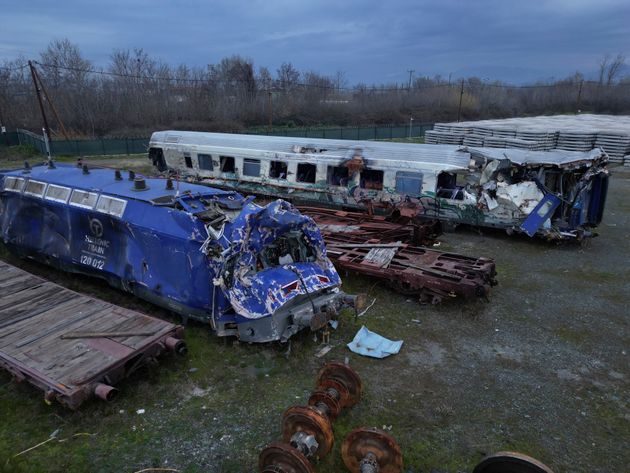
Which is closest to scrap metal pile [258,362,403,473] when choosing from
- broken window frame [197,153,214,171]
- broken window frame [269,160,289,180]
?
broken window frame [269,160,289,180]

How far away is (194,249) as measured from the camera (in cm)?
716

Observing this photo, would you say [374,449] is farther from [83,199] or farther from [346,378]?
[83,199]

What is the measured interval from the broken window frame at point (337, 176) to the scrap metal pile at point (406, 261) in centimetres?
309

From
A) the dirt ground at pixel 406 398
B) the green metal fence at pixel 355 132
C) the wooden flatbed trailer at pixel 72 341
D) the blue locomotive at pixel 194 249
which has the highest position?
the green metal fence at pixel 355 132

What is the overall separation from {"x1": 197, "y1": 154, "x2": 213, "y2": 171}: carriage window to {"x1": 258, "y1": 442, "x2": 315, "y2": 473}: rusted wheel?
15402mm

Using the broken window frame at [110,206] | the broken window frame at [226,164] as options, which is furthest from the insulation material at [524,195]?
the broken window frame at [110,206]

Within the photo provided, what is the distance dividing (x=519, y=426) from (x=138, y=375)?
5585 mm

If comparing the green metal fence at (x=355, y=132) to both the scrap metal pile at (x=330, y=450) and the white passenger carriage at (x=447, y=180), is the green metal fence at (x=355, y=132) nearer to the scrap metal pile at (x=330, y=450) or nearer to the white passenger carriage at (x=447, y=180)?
the white passenger carriage at (x=447, y=180)

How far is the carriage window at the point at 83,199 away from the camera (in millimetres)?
8617

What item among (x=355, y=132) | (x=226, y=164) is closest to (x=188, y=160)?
(x=226, y=164)

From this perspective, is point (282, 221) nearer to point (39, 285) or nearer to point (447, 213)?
point (39, 285)

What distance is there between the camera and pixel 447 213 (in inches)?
559

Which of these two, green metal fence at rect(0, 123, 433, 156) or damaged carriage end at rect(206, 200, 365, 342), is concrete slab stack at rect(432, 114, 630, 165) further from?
damaged carriage end at rect(206, 200, 365, 342)

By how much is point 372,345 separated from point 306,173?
394 inches
